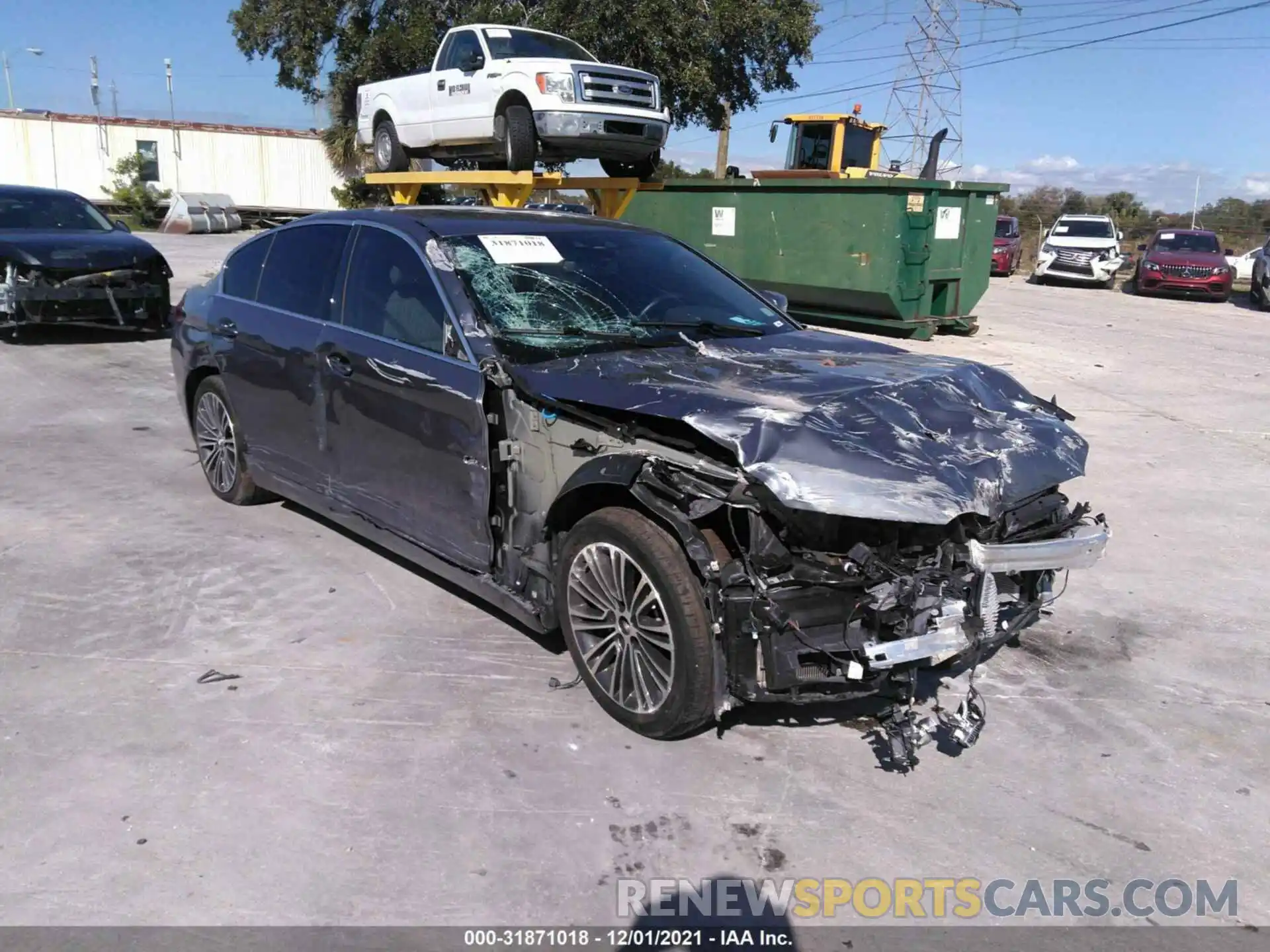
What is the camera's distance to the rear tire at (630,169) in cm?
1318

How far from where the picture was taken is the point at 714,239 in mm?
15320

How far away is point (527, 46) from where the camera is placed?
39.1ft

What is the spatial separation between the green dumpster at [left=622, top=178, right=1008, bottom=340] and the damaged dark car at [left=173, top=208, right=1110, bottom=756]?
827cm

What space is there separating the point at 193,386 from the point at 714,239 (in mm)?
10410

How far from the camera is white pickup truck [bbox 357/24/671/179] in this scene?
1128 centimetres

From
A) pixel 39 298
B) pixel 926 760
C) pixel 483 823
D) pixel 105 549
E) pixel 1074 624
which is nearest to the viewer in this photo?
pixel 483 823

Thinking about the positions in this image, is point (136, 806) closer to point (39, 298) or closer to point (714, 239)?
point (39, 298)

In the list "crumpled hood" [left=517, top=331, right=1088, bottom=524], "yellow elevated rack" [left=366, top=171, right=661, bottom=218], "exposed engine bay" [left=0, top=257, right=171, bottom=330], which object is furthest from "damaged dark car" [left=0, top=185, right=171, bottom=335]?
→ "crumpled hood" [left=517, top=331, right=1088, bottom=524]

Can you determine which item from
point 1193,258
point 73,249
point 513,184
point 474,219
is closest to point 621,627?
point 474,219

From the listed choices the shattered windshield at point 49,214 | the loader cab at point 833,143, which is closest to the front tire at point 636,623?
the shattered windshield at point 49,214

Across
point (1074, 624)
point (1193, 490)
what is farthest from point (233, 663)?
point (1193, 490)

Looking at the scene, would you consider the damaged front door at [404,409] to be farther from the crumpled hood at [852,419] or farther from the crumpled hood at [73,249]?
the crumpled hood at [73,249]

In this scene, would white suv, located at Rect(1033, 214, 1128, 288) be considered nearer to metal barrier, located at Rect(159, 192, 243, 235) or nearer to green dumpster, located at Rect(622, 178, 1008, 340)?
green dumpster, located at Rect(622, 178, 1008, 340)

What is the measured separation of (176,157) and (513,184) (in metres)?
39.5
